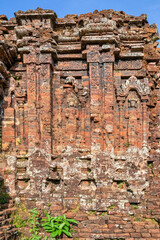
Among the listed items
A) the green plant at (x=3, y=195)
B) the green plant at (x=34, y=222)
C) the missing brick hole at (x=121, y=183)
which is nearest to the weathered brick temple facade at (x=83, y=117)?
the missing brick hole at (x=121, y=183)

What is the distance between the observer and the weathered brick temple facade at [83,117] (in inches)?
267

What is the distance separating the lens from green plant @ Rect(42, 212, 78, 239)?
234 inches

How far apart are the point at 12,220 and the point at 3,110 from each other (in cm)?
374

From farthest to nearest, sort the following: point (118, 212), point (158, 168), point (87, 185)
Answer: point (158, 168) → point (87, 185) → point (118, 212)

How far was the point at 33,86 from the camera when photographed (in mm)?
7277

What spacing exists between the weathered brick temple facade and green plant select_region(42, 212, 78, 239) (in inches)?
13.0

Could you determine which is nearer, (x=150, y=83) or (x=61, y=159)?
(x=61, y=159)

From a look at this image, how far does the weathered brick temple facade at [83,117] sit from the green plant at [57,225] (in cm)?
33

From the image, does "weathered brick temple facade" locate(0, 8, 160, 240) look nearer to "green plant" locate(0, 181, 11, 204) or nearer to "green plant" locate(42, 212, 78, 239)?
"green plant" locate(0, 181, 11, 204)

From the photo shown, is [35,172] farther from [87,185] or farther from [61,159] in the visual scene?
[87,185]

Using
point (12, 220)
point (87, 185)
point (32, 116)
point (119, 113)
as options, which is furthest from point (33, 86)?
point (12, 220)

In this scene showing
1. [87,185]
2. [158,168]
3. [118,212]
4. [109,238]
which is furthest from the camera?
[158,168]

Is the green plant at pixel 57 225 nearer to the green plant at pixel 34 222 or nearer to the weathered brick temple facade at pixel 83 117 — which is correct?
the green plant at pixel 34 222

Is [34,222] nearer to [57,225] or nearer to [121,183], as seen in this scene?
[57,225]
